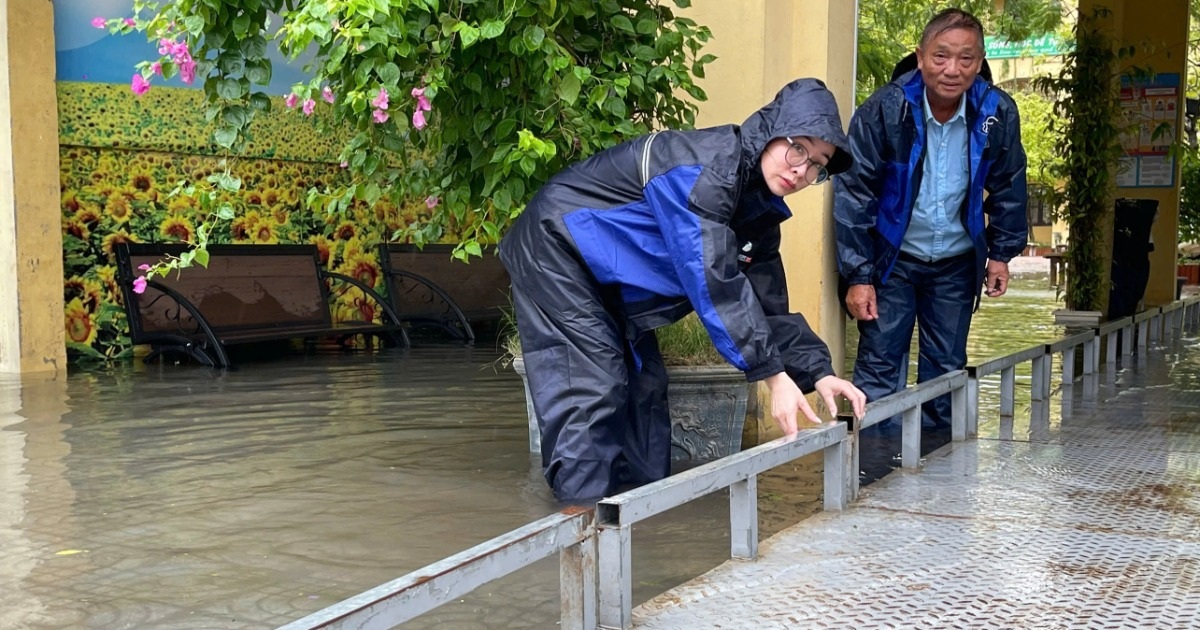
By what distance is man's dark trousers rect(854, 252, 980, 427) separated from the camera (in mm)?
5590

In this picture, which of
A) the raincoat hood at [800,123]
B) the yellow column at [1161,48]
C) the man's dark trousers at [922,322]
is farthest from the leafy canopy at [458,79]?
the yellow column at [1161,48]

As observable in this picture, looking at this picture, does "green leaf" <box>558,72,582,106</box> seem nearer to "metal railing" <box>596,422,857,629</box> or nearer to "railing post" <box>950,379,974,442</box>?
"metal railing" <box>596,422,857,629</box>

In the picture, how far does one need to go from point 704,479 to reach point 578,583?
432 millimetres

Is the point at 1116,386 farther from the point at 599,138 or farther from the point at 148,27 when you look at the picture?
the point at 148,27

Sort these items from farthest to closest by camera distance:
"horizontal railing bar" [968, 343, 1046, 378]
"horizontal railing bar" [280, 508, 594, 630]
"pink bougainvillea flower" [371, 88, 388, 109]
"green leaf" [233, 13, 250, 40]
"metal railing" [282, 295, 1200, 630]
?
1. "horizontal railing bar" [968, 343, 1046, 378]
2. "green leaf" [233, 13, 250, 40]
3. "pink bougainvillea flower" [371, 88, 388, 109]
4. "metal railing" [282, 295, 1200, 630]
5. "horizontal railing bar" [280, 508, 594, 630]

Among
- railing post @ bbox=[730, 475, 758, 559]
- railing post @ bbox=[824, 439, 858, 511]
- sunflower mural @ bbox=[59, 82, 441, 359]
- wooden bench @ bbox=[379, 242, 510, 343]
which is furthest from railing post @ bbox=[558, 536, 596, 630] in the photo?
wooden bench @ bbox=[379, 242, 510, 343]

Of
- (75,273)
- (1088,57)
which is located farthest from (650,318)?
(1088,57)

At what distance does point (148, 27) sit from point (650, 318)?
2.08 meters

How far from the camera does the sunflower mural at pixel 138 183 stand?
943 centimetres

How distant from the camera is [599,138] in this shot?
4793 millimetres

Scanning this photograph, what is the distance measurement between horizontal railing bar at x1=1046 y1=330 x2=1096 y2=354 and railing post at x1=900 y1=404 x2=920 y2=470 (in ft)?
6.43

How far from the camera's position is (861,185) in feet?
17.4

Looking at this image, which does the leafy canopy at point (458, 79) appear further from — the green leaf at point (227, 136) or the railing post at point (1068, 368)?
the railing post at point (1068, 368)

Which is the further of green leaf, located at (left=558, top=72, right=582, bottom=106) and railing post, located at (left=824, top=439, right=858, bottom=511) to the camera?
green leaf, located at (left=558, top=72, right=582, bottom=106)
